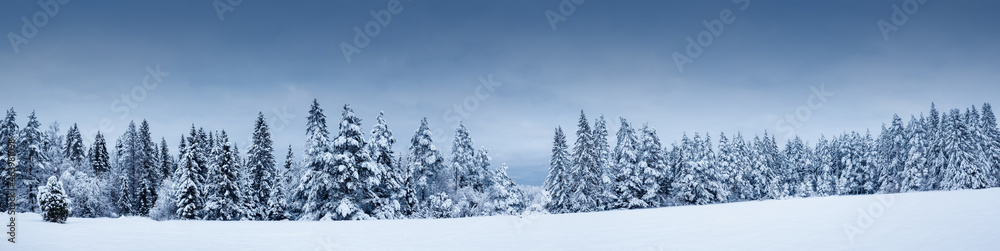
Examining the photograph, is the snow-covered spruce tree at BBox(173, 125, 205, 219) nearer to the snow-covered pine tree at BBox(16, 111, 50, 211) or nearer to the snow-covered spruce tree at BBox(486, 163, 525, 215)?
the snow-covered pine tree at BBox(16, 111, 50, 211)

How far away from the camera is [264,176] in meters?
49.7

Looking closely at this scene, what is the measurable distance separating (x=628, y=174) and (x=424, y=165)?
20.1 m

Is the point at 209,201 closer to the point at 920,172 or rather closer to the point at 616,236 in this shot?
the point at 616,236

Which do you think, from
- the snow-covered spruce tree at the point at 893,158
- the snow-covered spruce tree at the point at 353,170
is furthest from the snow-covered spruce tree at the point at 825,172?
the snow-covered spruce tree at the point at 353,170

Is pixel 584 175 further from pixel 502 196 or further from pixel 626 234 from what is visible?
pixel 626 234

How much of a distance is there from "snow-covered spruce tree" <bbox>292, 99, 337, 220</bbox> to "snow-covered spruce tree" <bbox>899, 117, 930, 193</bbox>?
6669 centimetres

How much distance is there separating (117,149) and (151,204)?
28.8 m

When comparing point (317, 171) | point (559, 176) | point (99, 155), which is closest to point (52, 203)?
point (317, 171)

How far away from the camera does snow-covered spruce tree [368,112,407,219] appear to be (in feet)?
120

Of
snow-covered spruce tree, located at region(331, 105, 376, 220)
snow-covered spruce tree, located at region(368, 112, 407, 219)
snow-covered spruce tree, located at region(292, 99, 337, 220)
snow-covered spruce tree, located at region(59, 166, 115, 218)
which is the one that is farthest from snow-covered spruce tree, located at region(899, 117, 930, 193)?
snow-covered spruce tree, located at region(59, 166, 115, 218)

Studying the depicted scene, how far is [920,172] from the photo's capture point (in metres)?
58.9

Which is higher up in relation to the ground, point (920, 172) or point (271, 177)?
point (271, 177)

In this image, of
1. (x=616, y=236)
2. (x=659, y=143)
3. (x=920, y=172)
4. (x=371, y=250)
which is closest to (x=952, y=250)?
(x=616, y=236)

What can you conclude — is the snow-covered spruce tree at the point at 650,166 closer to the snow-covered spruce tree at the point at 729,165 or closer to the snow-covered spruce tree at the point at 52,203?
the snow-covered spruce tree at the point at 729,165
